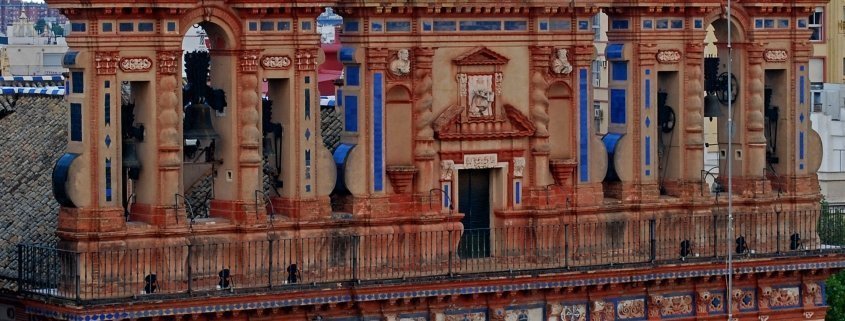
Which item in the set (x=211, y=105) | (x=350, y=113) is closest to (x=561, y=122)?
(x=350, y=113)

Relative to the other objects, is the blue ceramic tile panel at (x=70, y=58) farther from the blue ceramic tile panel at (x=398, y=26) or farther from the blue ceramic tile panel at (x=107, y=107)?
the blue ceramic tile panel at (x=398, y=26)

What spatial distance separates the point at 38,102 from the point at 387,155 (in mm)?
10484

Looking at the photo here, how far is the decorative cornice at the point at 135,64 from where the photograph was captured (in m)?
45.2

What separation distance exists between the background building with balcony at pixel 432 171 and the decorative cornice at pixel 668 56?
47 millimetres

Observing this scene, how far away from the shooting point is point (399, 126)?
4906 centimetres

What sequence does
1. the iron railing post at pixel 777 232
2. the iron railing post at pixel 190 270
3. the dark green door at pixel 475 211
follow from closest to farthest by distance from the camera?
the iron railing post at pixel 190 270
the dark green door at pixel 475 211
the iron railing post at pixel 777 232

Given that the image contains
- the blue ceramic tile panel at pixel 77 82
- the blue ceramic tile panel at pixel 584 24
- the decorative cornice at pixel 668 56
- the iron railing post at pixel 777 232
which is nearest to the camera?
the blue ceramic tile panel at pixel 77 82

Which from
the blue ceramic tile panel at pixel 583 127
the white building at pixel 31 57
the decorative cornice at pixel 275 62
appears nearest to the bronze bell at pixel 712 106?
the blue ceramic tile panel at pixel 583 127

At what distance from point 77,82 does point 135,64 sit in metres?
0.96

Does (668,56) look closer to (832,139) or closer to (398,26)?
(398,26)

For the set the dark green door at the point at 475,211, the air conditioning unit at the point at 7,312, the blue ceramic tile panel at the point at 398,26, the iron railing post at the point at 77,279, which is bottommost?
the air conditioning unit at the point at 7,312

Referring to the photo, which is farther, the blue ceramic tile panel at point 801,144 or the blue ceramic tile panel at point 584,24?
the blue ceramic tile panel at point 801,144

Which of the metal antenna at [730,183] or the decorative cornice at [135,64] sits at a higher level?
the decorative cornice at [135,64]

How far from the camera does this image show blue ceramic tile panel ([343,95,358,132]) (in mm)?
48500
